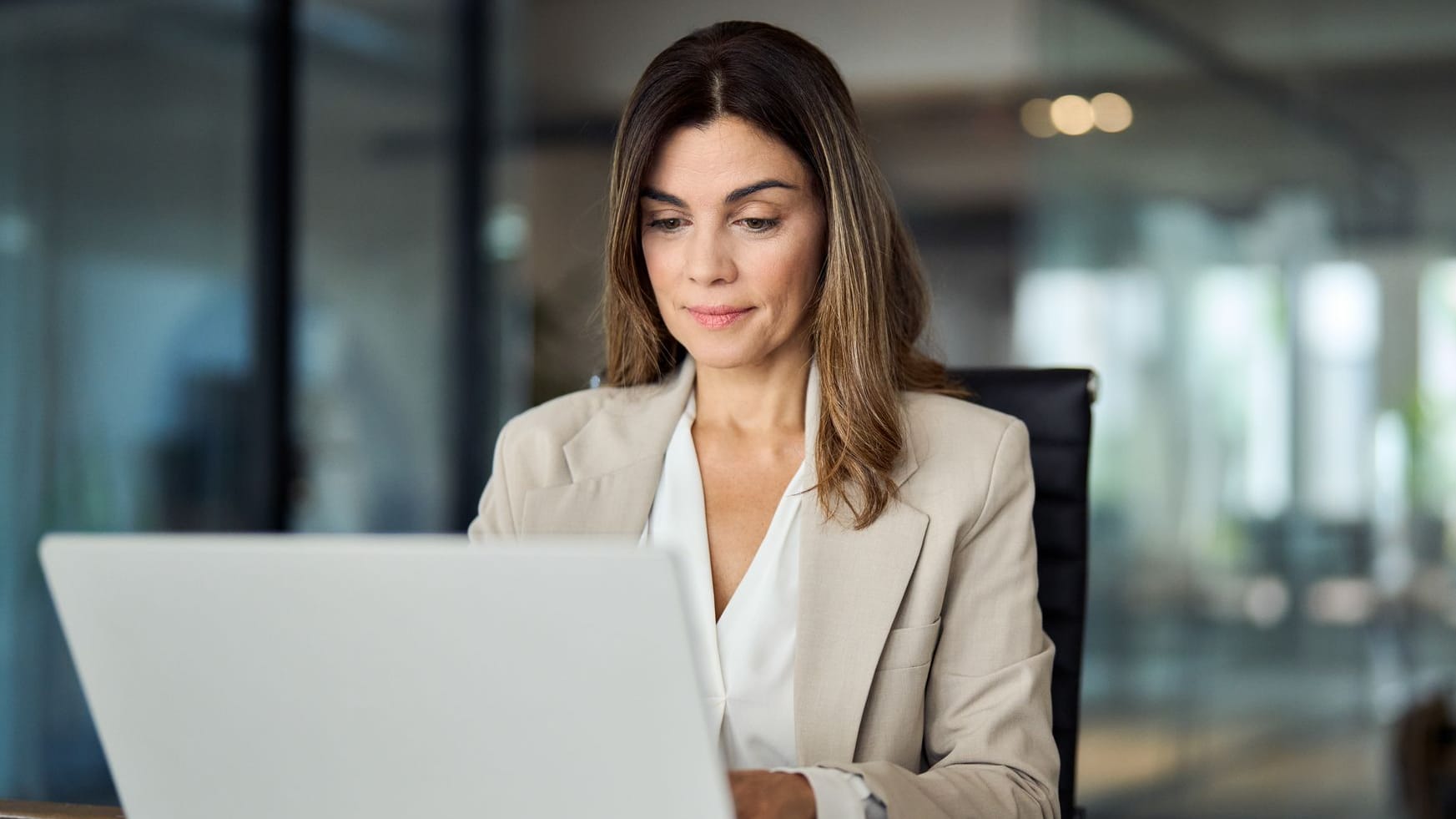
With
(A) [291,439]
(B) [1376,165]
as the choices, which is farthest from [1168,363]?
(A) [291,439]

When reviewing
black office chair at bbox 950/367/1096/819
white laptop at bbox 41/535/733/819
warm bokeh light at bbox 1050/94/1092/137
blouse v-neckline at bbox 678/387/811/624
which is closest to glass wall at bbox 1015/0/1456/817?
warm bokeh light at bbox 1050/94/1092/137

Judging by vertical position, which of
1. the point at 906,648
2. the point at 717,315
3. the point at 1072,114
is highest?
the point at 1072,114

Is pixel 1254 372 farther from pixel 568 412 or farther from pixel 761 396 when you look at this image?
pixel 568 412

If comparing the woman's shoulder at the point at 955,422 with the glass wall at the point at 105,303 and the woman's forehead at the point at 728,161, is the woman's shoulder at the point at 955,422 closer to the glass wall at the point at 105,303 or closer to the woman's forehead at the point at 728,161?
the woman's forehead at the point at 728,161

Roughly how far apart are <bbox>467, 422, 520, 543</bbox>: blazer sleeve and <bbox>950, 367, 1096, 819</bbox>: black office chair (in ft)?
1.78

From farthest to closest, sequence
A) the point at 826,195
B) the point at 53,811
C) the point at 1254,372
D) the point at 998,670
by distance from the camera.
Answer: the point at 1254,372 < the point at 826,195 < the point at 998,670 < the point at 53,811

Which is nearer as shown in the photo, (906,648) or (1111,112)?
(906,648)

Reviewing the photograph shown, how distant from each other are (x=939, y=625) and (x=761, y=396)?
14.3 inches

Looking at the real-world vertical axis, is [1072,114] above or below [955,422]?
above

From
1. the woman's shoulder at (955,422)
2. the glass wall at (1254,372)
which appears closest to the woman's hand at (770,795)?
the woman's shoulder at (955,422)

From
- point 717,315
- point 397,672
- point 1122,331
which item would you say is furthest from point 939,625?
point 1122,331

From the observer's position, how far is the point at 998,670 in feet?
4.74

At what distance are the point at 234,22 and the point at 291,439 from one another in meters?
1.17

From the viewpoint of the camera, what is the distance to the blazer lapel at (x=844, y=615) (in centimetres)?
143
